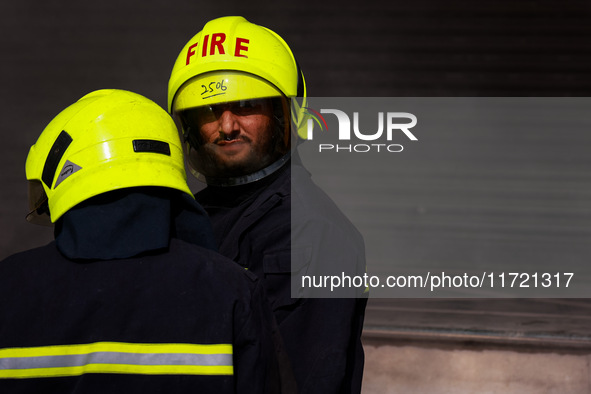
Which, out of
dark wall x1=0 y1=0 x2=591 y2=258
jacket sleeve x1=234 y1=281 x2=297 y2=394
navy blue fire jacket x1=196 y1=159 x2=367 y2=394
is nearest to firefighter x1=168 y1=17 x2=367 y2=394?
navy blue fire jacket x1=196 y1=159 x2=367 y2=394

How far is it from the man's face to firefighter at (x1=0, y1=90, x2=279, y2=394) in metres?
0.94

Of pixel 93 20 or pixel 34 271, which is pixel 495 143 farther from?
pixel 34 271

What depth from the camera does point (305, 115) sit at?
300 centimetres

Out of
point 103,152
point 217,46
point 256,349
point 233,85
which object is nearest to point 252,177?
point 233,85

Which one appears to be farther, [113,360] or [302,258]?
[302,258]

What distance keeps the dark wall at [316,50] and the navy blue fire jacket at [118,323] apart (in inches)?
157

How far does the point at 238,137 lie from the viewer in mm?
2668

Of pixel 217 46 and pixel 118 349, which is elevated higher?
pixel 217 46

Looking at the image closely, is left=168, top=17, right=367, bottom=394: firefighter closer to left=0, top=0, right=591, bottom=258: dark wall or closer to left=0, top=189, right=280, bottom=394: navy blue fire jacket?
left=0, top=189, right=280, bottom=394: navy blue fire jacket

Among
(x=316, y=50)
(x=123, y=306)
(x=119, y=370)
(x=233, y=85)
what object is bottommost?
(x=119, y=370)

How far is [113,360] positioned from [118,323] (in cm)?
8

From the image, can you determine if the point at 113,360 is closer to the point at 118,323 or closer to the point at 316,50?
the point at 118,323

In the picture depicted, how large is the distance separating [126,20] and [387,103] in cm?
218

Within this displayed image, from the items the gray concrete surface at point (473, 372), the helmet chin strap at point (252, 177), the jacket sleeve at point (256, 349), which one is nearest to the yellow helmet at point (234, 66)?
the helmet chin strap at point (252, 177)
